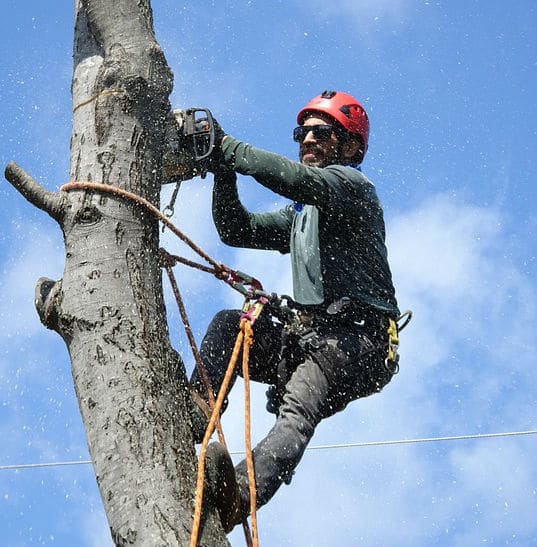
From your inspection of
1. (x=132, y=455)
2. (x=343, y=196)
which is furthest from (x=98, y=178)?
(x=343, y=196)

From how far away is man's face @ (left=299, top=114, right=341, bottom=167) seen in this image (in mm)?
4562

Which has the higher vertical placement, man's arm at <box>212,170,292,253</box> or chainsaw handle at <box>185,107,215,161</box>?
man's arm at <box>212,170,292,253</box>

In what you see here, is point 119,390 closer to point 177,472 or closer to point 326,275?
point 177,472

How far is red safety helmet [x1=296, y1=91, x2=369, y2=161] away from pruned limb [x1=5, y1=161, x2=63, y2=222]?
1822mm

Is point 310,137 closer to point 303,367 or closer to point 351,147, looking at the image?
point 351,147

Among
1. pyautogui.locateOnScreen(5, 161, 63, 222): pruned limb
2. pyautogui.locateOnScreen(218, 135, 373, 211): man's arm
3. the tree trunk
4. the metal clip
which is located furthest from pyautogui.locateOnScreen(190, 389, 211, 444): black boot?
the metal clip

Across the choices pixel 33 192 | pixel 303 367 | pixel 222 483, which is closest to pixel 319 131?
pixel 303 367

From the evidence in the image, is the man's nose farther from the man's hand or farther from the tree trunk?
the tree trunk

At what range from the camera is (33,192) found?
10.4 feet

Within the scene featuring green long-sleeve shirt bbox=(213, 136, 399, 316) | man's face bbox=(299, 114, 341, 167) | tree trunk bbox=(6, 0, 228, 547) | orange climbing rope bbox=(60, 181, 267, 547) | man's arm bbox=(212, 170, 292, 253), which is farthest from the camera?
man's face bbox=(299, 114, 341, 167)

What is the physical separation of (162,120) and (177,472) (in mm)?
1319

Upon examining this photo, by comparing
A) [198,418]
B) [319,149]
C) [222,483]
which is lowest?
[222,483]

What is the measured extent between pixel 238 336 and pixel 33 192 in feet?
2.80

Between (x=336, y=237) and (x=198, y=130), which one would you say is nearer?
(x=198, y=130)
